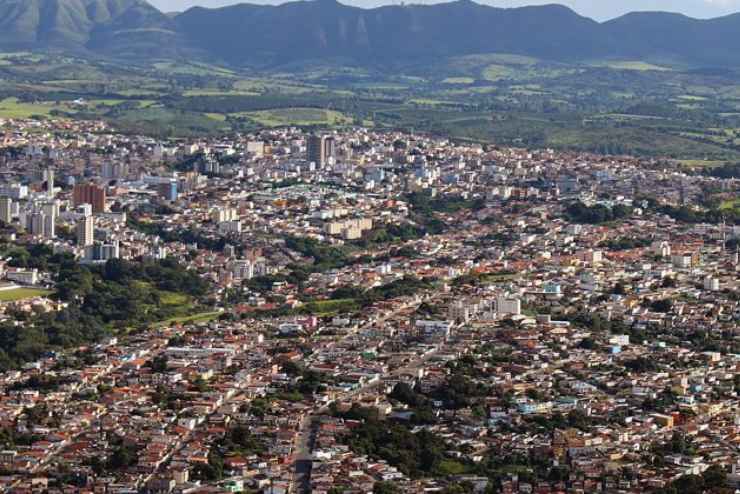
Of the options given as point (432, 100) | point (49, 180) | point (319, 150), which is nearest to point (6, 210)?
point (49, 180)

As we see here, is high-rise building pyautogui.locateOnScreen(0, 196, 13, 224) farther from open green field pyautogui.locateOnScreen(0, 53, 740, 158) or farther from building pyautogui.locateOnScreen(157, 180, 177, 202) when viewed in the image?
open green field pyautogui.locateOnScreen(0, 53, 740, 158)

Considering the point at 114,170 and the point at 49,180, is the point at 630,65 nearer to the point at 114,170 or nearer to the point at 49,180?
the point at 114,170

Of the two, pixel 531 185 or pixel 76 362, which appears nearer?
pixel 76 362

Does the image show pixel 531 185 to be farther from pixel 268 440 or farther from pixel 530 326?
pixel 268 440

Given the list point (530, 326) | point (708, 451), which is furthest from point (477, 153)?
point (708, 451)

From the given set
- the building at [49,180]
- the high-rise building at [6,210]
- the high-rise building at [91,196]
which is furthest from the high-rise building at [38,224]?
the building at [49,180]

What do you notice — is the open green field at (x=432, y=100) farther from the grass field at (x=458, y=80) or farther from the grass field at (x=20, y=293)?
the grass field at (x=20, y=293)
